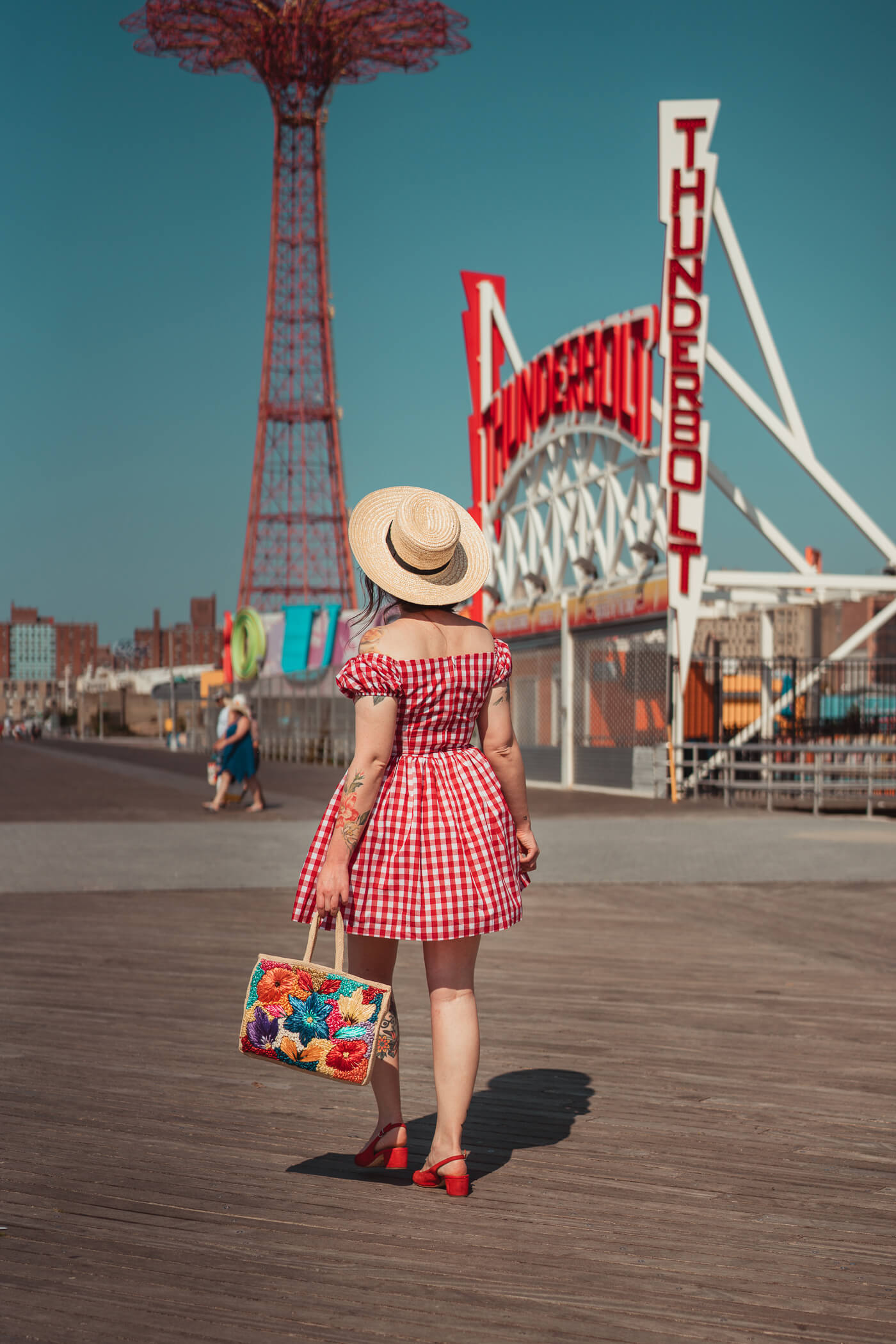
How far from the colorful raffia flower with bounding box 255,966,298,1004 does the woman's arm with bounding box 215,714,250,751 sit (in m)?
14.4

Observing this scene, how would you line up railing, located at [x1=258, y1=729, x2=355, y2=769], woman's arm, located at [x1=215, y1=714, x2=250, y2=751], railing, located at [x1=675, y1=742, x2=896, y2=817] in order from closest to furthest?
1. woman's arm, located at [x1=215, y1=714, x2=250, y2=751]
2. railing, located at [x1=675, y1=742, x2=896, y2=817]
3. railing, located at [x1=258, y1=729, x2=355, y2=769]

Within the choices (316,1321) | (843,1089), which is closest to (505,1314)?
(316,1321)

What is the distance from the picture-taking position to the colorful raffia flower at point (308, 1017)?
4047 mm

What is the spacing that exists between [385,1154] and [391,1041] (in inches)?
15.2

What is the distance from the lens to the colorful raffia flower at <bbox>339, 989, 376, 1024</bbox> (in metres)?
4.02

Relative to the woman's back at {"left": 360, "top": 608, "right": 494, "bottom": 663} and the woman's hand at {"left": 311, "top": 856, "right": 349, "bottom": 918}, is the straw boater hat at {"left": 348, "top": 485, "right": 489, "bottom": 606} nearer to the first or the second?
the woman's back at {"left": 360, "top": 608, "right": 494, "bottom": 663}

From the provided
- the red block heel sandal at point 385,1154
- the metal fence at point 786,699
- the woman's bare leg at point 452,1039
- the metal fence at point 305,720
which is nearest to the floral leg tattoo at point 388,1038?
the woman's bare leg at point 452,1039

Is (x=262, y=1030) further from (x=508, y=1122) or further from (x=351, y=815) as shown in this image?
(x=508, y=1122)

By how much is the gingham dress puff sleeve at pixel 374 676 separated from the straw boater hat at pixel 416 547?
0.78 ft

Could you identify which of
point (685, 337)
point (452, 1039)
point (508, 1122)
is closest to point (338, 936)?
point (452, 1039)

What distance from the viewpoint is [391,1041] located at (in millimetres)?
4191

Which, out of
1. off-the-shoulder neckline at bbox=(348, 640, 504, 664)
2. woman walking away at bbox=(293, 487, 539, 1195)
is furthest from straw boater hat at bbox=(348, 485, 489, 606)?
off-the-shoulder neckline at bbox=(348, 640, 504, 664)

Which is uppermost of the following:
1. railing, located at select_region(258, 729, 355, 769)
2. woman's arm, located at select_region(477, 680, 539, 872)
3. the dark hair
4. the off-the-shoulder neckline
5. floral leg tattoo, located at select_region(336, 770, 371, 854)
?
the dark hair

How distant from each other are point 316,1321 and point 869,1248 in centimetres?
142
